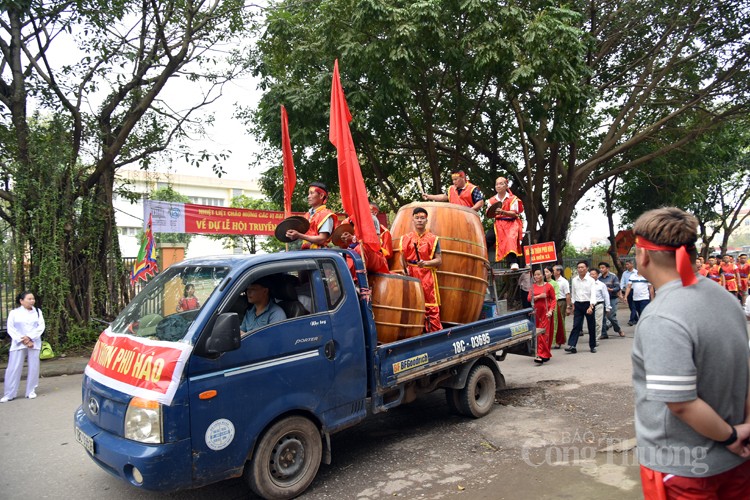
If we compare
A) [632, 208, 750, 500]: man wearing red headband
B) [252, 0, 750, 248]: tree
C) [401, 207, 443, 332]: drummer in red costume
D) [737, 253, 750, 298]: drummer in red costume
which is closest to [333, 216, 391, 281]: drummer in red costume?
[401, 207, 443, 332]: drummer in red costume

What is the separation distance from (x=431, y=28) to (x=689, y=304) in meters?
8.66

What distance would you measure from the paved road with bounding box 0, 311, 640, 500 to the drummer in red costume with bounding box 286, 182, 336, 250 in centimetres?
198

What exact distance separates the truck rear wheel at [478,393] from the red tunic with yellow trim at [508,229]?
7.99 feet

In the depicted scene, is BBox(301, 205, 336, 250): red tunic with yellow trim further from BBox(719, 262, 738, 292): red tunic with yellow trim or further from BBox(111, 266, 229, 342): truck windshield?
BBox(719, 262, 738, 292): red tunic with yellow trim

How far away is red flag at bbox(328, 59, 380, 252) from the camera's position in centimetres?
473

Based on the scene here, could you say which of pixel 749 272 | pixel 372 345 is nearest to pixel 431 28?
pixel 372 345

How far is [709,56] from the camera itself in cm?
1338

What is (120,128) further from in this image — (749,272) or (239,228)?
(749,272)

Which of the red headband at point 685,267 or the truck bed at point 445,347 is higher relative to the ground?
the red headband at point 685,267

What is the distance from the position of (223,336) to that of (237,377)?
356mm

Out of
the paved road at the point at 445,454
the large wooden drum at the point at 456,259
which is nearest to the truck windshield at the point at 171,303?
the paved road at the point at 445,454

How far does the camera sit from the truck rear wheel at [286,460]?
3641 millimetres

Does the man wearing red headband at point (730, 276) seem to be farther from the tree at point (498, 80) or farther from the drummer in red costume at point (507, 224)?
the drummer in red costume at point (507, 224)

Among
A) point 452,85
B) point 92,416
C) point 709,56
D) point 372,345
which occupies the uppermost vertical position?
point 709,56
